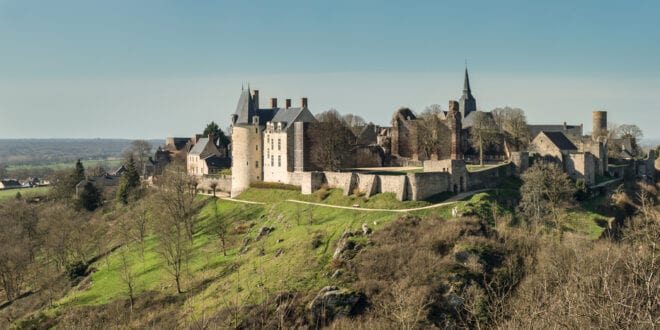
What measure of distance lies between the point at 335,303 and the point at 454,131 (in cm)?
3418

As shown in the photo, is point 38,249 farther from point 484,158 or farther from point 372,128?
point 484,158

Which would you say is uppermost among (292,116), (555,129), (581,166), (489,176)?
(292,116)

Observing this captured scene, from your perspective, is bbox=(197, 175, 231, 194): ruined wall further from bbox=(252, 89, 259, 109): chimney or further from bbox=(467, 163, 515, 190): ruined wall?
bbox=(467, 163, 515, 190): ruined wall

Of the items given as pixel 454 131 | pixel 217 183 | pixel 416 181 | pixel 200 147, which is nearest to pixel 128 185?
pixel 217 183

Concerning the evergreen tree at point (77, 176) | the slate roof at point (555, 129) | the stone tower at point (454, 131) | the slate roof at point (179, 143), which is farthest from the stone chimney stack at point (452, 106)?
the slate roof at point (179, 143)

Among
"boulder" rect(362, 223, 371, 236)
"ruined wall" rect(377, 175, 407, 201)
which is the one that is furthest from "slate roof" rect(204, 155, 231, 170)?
"boulder" rect(362, 223, 371, 236)

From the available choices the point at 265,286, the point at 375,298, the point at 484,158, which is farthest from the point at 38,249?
the point at 484,158

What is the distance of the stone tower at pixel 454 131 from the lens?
203ft

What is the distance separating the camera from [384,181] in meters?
46.0

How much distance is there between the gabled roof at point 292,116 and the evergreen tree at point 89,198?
86.6ft

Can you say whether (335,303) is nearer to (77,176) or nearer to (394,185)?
(394,185)

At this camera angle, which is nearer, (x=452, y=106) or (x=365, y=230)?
(x=365, y=230)

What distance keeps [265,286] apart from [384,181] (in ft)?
50.0

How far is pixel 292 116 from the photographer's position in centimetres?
5712
